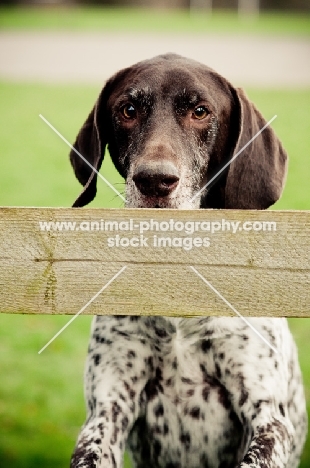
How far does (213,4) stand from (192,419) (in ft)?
78.5

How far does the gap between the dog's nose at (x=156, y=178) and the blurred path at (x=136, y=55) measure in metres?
14.8

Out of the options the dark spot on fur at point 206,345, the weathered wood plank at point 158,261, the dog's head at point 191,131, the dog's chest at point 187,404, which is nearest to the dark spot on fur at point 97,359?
the dog's chest at point 187,404

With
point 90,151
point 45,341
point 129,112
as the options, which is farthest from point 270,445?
point 45,341

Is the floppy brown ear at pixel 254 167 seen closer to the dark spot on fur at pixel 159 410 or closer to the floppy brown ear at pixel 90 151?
the floppy brown ear at pixel 90 151

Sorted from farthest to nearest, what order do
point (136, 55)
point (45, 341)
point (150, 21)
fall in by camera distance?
point (150, 21)
point (136, 55)
point (45, 341)

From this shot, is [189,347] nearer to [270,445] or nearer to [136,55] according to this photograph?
[270,445]

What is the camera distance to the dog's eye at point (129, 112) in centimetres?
329

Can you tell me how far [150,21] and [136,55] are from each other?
18.0ft

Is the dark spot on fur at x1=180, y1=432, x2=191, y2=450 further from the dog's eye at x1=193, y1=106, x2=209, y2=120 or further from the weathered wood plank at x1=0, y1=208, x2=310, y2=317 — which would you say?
the dog's eye at x1=193, y1=106, x2=209, y2=120

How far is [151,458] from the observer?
3.18 meters

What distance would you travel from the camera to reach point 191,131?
319cm

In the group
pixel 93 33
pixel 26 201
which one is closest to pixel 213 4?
pixel 93 33

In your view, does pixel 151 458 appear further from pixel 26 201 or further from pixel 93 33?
pixel 93 33

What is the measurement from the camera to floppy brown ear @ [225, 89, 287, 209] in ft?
10.9
